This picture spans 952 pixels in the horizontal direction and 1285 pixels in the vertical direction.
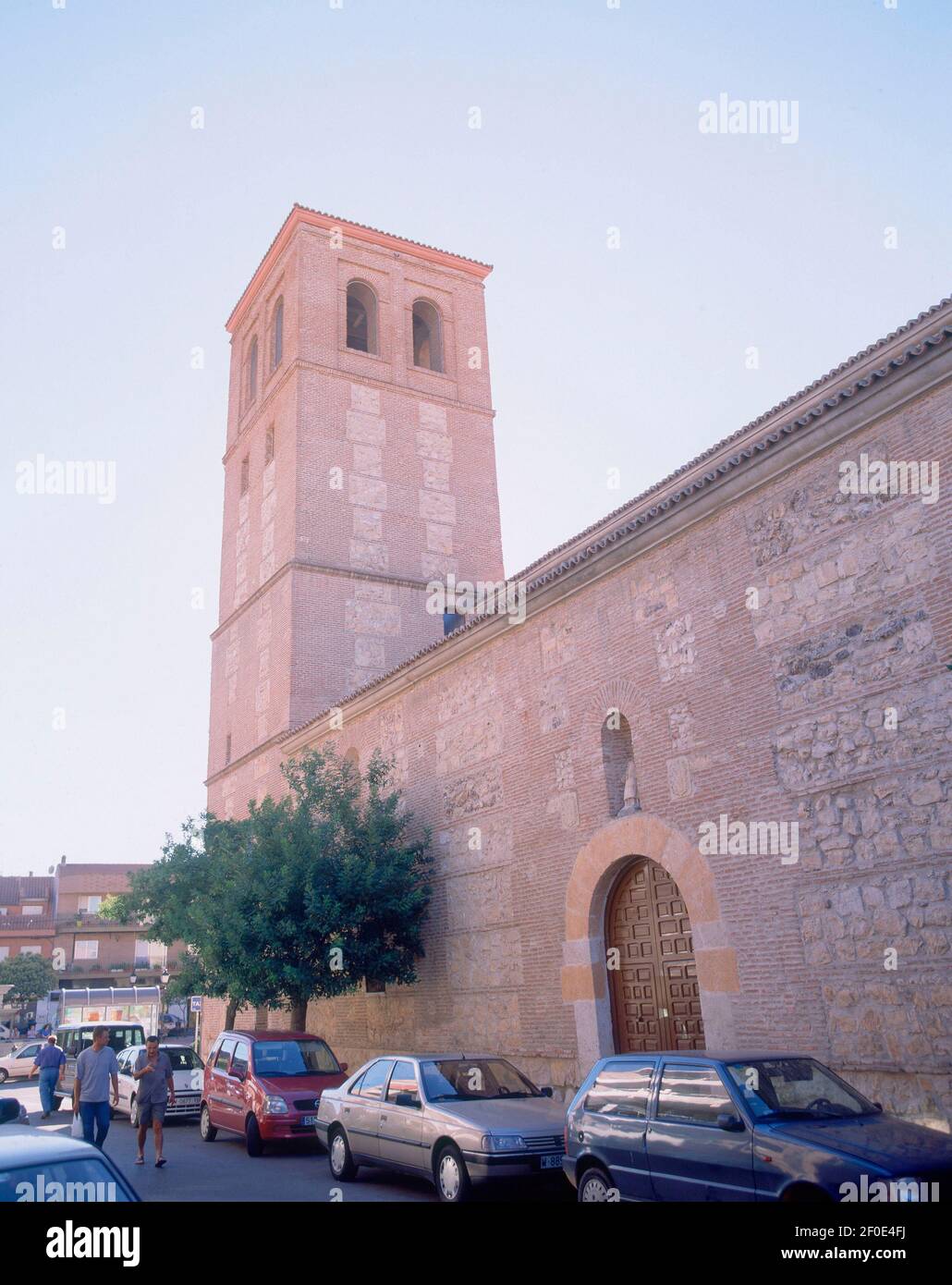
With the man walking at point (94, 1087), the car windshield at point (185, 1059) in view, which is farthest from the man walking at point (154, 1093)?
the car windshield at point (185, 1059)

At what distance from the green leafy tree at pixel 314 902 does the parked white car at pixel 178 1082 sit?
1.33 metres

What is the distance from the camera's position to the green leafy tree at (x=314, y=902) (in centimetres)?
1436

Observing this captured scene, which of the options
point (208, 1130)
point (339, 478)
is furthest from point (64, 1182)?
point (339, 478)

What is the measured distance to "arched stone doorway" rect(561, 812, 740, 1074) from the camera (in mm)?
9875

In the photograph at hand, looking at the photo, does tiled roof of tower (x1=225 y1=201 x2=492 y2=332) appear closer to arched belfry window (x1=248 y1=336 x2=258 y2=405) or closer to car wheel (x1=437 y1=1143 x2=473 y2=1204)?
arched belfry window (x1=248 y1=336 x2=258 y2=405)

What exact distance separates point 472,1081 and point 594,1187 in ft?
7.39

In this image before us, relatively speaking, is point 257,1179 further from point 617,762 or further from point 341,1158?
point 617,762

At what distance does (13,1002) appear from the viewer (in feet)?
168

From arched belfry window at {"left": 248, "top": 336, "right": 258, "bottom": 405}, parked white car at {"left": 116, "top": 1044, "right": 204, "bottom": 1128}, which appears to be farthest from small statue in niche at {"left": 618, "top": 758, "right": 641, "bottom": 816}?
arched belfry window at {"left": 248, "top": 336, "right": 258, "bottom": 405}

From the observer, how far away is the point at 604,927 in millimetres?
11859

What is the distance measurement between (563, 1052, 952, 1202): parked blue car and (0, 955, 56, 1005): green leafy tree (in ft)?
170
